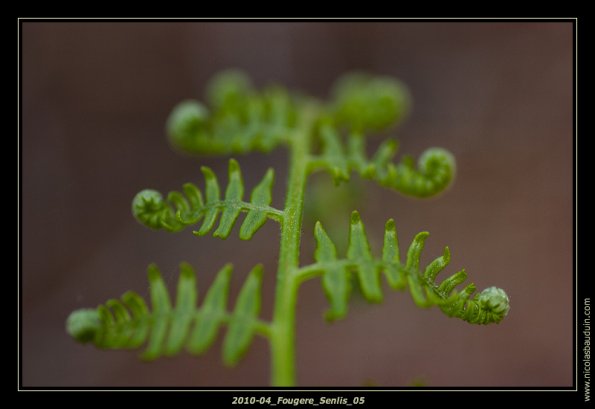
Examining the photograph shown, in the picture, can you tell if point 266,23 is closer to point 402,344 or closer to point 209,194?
point 402,344

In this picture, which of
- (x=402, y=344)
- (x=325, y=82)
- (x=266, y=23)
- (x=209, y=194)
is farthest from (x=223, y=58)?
→ (x=209, y=194)

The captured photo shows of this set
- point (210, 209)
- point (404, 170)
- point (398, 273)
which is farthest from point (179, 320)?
point (404, 170)

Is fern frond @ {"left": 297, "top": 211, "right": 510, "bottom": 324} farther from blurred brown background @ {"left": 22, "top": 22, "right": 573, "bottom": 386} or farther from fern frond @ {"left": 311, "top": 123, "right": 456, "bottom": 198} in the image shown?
blurred brown background @ {"left": 22, "top": 22, "right": 573, "bottom": 386}

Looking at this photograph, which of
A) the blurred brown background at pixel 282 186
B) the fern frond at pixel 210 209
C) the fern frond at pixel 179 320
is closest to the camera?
the fern frond at pixel 179 320

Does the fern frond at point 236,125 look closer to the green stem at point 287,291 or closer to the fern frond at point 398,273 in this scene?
the green stem at point 287,291

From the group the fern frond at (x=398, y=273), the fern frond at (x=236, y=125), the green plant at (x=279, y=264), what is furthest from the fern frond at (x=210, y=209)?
the fern frond at (x=236, y=125)
